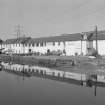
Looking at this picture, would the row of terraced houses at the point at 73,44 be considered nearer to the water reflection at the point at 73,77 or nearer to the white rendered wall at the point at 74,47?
the white rendered wall at the point at 74,47

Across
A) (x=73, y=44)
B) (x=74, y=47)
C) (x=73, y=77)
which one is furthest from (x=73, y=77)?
(x=73, y=44)

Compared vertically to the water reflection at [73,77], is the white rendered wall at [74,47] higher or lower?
higher

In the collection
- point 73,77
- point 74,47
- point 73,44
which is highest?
point 73,44

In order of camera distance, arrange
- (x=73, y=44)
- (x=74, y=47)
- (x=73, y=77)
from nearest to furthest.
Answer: (x=73, y=77), (x=74, y=47), (x=73, y=44)

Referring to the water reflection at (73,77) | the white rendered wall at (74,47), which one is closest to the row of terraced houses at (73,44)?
the white rendered wall at (74,47)

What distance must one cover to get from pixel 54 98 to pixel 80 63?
22.0 metres

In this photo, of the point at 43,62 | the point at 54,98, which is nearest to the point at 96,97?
the point at 54,98

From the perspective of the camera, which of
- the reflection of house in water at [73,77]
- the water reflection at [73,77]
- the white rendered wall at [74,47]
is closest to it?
the water reflection at [73,77]

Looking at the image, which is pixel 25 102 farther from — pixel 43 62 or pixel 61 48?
pixel 61 48

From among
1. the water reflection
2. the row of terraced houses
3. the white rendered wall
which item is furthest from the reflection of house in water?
the white rendered wall

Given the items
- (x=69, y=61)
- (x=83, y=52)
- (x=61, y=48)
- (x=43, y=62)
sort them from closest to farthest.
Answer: (x=69, y=61) → (x=43, y=62) → (x=83, y=52) → (x=61, y=48)

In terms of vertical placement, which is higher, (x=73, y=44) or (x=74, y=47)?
(x=73, y=44)

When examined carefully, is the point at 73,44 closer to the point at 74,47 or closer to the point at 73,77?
the point at 74,47

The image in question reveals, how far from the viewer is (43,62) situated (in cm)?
3991
